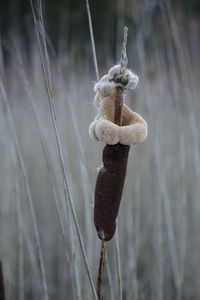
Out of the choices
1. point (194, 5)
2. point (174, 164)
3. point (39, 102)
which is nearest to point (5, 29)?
point (194, 5)

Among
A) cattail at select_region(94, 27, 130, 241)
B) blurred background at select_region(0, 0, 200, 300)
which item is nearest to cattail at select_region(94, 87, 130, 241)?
cattail at select_region(94, 27, 130, 241)

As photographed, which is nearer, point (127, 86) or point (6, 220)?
point (127, 86)

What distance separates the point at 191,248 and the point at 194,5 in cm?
551

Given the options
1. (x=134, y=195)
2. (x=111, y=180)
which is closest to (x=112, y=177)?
(x=111, y=180)

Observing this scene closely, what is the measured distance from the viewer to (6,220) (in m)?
1.35

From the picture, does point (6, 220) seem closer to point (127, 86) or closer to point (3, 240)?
point (3, 240)

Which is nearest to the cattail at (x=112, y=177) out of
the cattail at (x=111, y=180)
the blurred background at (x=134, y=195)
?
the cattail at (x=111, y=180)

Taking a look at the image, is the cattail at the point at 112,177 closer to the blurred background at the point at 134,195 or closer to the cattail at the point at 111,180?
the cattail at the point at 111,180

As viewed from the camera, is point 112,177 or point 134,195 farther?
point 134,195

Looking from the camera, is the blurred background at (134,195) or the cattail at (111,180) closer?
the cattail at (111,180)

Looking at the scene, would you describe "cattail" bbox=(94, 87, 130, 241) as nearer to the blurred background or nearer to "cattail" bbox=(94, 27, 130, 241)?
"cattail" bbox=(94, 27, 130, 241)

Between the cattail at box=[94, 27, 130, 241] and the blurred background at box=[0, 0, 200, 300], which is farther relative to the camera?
the blurred background at box=[0, 0, 200, 300]

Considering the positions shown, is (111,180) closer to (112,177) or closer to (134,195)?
(112,177)

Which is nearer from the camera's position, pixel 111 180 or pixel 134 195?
pixel 111 180
